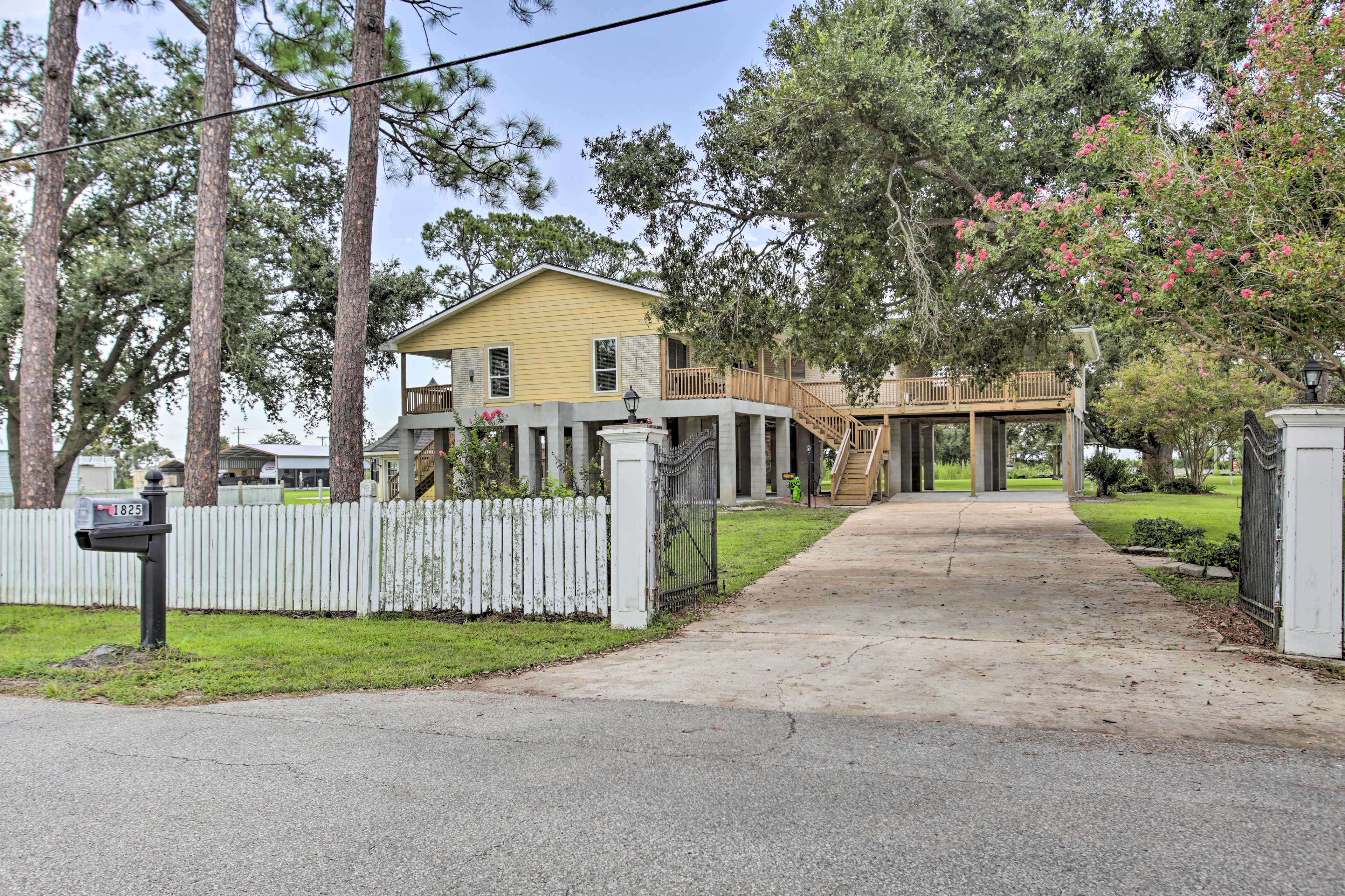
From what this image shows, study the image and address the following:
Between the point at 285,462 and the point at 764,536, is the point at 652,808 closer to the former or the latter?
the point at 764,536

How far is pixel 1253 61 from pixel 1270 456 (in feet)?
14.9

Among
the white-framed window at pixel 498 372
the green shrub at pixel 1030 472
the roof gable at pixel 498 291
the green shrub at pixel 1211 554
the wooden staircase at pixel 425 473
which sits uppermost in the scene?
the roof gable at pixel 498 291

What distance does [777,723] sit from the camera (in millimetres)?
4816

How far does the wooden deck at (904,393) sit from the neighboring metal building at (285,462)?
39680 mm

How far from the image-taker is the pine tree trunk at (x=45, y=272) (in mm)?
11961

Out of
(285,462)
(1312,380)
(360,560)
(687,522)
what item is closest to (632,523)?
(687,522)

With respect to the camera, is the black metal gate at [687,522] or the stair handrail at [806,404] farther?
the stair handrail at [806,404]

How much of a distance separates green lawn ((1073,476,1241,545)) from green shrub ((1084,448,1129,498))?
504 mm

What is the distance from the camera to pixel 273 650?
7098 millimetres

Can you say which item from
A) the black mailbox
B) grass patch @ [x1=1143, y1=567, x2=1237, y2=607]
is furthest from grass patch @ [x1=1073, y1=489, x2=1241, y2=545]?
the black mailbox

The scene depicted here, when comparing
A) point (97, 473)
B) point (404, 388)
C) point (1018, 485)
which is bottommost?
point (1018, 485)

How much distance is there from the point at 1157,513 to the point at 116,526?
20417 mm

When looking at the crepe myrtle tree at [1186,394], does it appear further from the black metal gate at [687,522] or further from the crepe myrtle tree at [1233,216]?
the black metal gate at [687,522]

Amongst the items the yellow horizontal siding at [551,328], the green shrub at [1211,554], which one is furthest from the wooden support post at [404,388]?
the green shrub at [1211,554]
